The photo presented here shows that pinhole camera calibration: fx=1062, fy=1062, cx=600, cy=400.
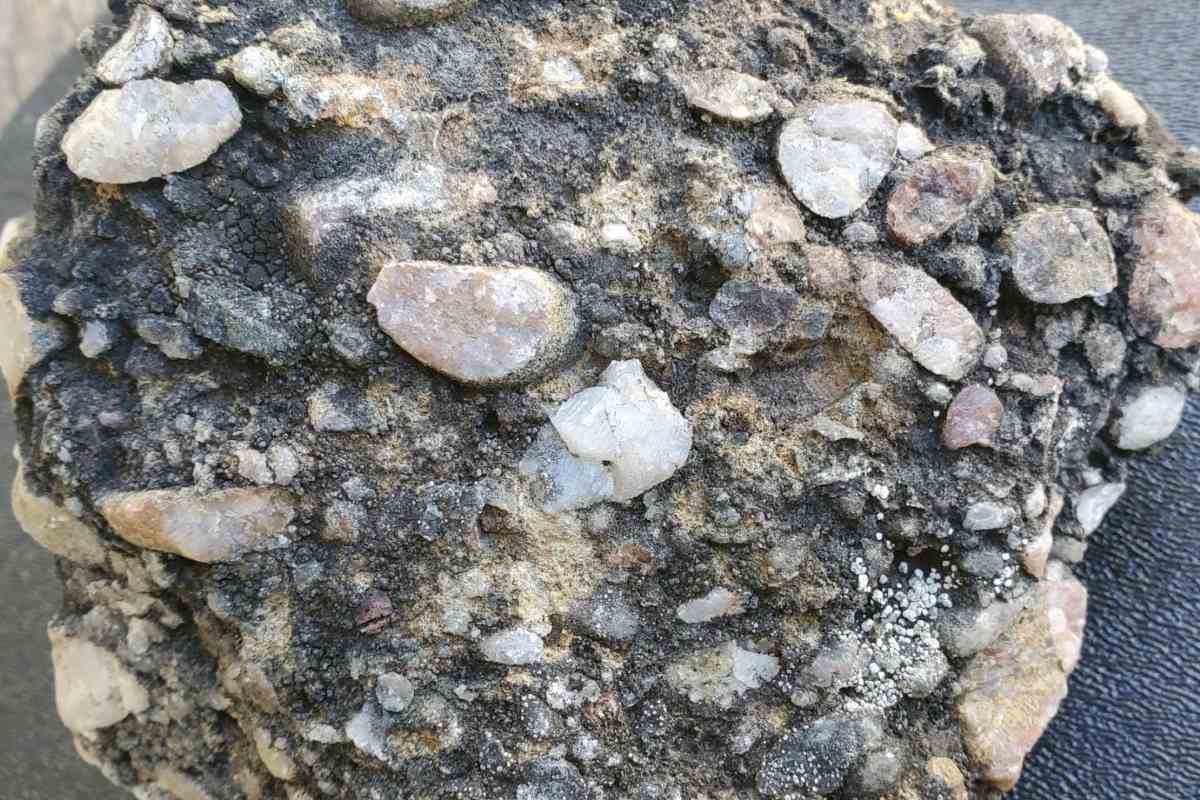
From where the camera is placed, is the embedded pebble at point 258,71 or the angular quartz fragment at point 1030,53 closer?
the embedded pebble at point 258,71

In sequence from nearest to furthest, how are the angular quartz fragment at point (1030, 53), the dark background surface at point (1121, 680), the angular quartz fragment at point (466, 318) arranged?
the angular quartz fragment at point (466, 318) < the angular quartz fragment at point (1030, 53) < the dark background surface at point (1121, 680)

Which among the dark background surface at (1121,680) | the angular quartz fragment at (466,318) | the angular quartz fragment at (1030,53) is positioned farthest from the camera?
the dark background surface at (1121,680)

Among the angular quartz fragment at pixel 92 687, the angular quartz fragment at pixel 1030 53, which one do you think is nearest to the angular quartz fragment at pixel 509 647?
the angular quartz fragment at pixel 92 687

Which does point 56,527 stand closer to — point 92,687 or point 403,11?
point 92,687

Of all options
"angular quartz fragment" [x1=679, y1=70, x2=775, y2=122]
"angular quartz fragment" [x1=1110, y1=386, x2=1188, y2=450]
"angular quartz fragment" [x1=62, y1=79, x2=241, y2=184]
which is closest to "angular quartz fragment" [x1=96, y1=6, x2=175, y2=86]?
"angular quartz fragment" [x1=62, y1=79, x2=241, y2=184]

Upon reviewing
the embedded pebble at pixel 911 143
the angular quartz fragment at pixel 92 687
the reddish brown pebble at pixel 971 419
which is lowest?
the angular quartz fragment at pixel 92 687

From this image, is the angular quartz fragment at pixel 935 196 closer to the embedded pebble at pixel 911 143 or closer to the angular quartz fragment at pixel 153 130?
the embedded pebble at pixel 911 143

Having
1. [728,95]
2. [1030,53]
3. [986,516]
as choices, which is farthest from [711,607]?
[1030,53]
